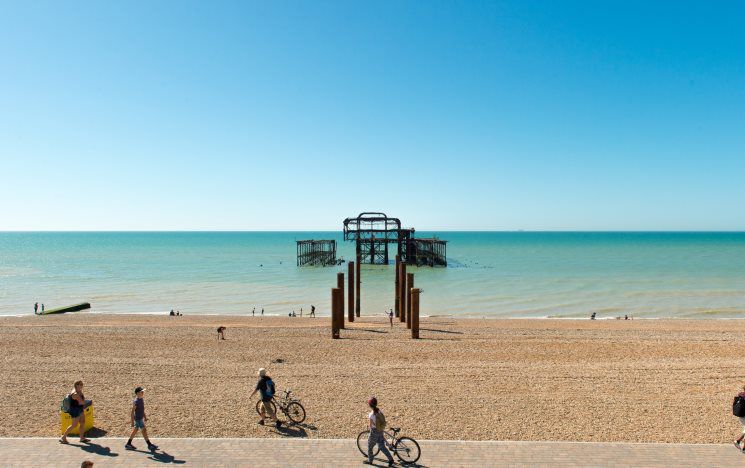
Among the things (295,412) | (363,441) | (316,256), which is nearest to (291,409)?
(295,412)

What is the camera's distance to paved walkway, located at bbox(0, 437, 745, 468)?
25.8ft

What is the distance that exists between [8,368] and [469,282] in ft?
128

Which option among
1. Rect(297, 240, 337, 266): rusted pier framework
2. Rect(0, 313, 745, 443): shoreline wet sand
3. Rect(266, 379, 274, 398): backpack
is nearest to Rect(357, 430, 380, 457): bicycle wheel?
Rect(0, 313, 745, 443): shoreline wet sand

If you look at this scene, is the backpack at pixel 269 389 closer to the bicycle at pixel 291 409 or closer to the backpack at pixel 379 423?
the bicycle at pixel 291 409

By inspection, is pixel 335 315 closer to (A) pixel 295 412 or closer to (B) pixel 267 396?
(A) pixel 295 412

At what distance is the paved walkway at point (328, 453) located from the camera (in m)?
7.86

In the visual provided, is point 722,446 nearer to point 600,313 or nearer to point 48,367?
point 48,367

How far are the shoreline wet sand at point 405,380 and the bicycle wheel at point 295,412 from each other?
0.67ft

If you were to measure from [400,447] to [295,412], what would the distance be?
277 cm

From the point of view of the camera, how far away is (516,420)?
10.1 metres

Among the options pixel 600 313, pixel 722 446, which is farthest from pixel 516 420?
pixel 600 313

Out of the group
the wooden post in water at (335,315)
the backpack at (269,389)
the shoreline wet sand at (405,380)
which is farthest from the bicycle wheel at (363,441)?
the wooden post in water at (335,315)

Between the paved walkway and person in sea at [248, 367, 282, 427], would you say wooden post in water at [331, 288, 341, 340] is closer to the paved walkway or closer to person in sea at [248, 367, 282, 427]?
person in sea at [248, 367, 282, 427]

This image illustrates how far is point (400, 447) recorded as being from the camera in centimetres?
A: 831
